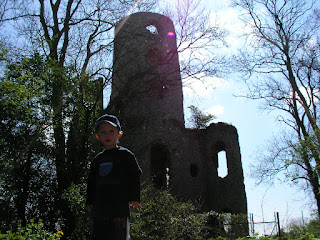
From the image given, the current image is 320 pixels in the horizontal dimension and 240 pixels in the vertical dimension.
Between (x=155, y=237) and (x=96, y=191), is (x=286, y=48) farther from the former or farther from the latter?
(x=96, y=191)

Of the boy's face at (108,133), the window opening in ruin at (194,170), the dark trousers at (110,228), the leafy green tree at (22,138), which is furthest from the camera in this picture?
the window opening in ruin at (194,170)

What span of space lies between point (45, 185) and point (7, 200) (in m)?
0.95

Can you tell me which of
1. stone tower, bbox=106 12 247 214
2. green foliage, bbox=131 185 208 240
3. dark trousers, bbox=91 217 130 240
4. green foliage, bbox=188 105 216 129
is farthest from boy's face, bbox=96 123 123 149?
green foliage, bbox=188 105 216 129

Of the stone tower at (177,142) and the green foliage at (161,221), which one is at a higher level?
the stone tower at (177,142)

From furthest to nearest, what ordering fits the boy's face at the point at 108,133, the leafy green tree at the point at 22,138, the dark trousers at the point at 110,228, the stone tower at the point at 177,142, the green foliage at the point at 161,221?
the stone tower at the point at 177,142
the green foliage at the point at 161,221
the leafy green tree at the point at 22,138
the boy's face at the point at 108,133
the dark trousers at the point at 110,228

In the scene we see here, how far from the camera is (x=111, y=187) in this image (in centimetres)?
271

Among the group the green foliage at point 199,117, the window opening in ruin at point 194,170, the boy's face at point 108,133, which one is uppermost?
the green foliage at point 199,117

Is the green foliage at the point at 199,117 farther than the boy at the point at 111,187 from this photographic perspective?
Yes

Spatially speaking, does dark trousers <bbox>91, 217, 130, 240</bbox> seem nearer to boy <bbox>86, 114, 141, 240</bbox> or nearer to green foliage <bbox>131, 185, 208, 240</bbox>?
boy <bbox>86, 114, 141, 240</bbox>

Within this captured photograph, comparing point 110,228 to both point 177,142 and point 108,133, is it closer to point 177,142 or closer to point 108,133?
point 108,133

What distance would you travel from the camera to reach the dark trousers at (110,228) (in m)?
2.55

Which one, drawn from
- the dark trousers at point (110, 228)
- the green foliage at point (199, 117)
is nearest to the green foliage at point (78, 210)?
the dark trousers at point (110, 228)

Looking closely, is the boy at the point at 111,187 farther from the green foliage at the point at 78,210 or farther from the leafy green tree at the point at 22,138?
the green foliage at the point at 78,210

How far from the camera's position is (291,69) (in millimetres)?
14008
